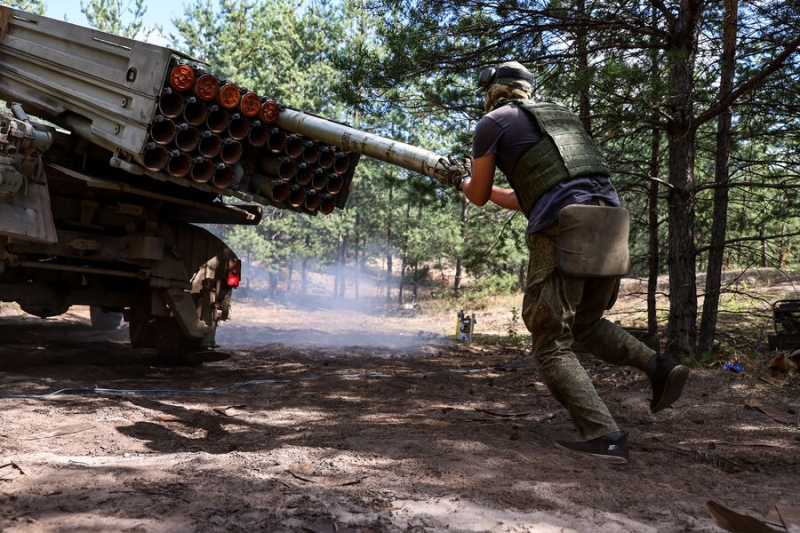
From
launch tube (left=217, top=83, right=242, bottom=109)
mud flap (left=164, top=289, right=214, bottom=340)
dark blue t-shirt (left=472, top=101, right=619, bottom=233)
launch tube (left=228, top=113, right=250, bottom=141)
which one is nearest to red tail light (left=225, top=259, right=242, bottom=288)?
mud flap (left=164, top=289, right=214, bottom=340)

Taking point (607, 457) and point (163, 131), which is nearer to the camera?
point (607, 457)

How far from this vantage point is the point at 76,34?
5.23 m

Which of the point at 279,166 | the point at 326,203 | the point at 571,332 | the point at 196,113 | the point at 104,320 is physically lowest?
the point at 104,320

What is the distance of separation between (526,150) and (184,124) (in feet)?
8.16

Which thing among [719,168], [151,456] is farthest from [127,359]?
[719,168]

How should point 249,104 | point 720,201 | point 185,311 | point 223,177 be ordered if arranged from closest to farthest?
point 249,104
point 223,177
point 185,311
point 720,201

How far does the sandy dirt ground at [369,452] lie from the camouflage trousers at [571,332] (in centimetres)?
26

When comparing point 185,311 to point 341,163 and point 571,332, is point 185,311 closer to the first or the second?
point 341,163

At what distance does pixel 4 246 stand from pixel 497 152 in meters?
4.07

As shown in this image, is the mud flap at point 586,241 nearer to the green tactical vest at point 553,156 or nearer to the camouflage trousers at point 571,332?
the camouflage trousers at point 571,332

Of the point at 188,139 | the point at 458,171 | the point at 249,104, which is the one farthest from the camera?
the point at 249,104

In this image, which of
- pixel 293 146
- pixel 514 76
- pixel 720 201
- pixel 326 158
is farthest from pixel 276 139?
pixel 720 201

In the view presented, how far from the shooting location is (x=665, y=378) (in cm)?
339

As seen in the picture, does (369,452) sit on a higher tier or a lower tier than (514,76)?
lower
